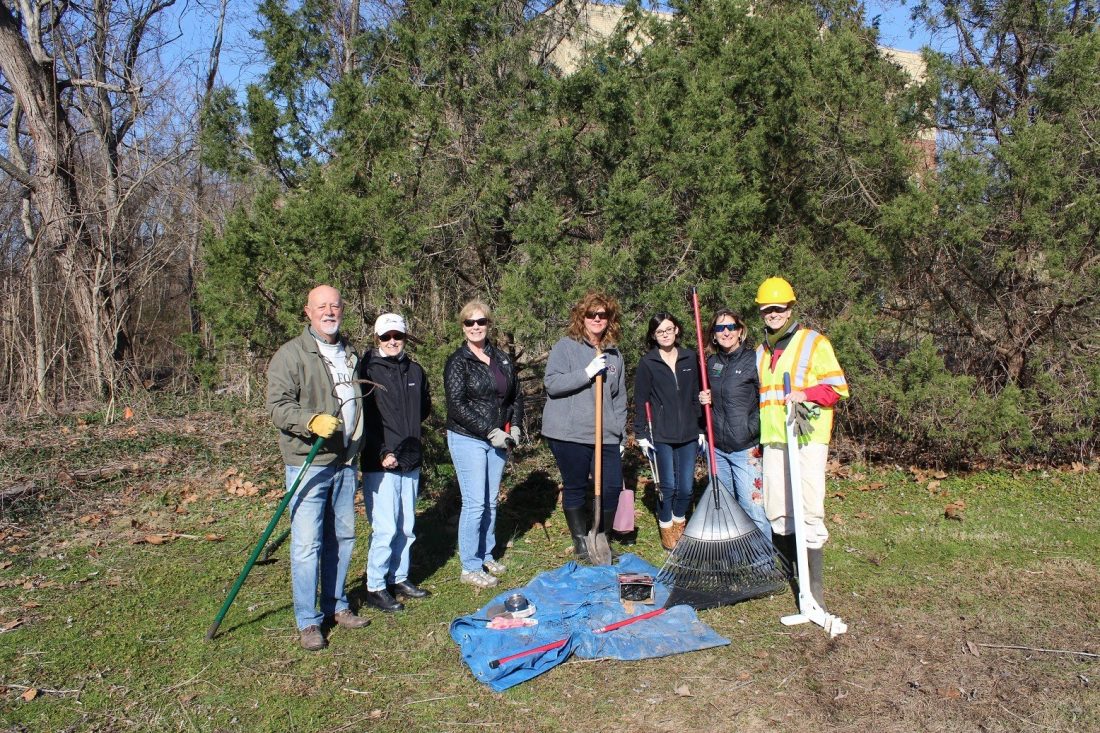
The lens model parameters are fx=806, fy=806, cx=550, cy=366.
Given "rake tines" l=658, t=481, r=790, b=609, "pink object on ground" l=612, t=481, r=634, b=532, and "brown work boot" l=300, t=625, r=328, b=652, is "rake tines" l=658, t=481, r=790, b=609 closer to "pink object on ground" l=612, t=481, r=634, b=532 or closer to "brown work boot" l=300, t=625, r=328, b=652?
"pink object on ground" l=612, t=481, r=634, b=532

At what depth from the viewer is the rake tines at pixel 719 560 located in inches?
185

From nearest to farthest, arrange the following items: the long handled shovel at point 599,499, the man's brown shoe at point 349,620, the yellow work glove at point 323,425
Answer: the yellow work glove at point 323,425, the man's brown shoe at point 349,620, the long handled shovel at point 599,499

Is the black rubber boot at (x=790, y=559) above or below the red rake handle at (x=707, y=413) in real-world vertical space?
below

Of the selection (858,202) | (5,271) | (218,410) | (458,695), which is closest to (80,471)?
(218,410)

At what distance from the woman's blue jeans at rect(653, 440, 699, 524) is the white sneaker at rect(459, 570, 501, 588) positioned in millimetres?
1374

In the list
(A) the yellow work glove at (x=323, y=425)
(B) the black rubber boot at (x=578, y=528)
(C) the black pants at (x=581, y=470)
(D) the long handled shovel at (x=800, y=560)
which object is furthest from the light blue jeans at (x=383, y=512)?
(D) the long handled shovel at (x=800, y=560)

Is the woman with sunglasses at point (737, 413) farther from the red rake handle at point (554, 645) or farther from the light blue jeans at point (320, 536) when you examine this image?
the light blue jeans at point (320, 536)

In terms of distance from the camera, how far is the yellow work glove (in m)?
3.95

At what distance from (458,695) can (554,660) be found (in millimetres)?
518

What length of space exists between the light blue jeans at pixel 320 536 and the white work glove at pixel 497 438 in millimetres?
934

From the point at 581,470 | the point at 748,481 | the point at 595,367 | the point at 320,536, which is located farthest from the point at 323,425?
the point at 748,481

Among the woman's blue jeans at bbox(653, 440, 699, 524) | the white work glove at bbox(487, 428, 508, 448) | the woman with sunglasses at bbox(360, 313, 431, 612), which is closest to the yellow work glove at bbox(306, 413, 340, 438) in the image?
the woman with sunglasses at bbox(360, 313, 431, 612)

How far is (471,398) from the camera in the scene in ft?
16.7

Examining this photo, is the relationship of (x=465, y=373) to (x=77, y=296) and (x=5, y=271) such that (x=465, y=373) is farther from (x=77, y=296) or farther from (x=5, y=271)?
(x=5, y=271)
